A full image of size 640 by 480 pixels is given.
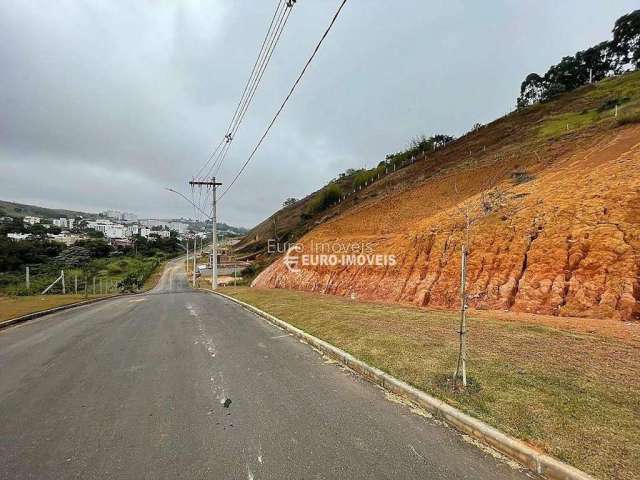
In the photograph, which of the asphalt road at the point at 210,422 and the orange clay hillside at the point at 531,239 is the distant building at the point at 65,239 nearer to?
the orange clay hillside at the point at 531,239

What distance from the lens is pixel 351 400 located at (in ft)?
15.1

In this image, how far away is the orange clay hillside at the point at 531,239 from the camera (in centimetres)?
982

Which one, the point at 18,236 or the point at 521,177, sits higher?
the point at 18,236

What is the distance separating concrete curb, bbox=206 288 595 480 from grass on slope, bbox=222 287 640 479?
0.12 metres

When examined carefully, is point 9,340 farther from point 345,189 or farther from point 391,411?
point 345,189

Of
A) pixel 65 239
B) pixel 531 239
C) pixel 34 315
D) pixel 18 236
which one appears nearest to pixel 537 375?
pixel 531 239

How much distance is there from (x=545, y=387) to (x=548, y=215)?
10.5m

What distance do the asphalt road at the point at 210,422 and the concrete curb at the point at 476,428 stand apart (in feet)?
0.50

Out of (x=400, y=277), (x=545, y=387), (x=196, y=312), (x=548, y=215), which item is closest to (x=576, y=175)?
(x=548, y=215)

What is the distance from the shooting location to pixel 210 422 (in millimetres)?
3916

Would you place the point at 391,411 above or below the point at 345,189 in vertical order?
below

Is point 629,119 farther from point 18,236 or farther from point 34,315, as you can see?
point 18,236

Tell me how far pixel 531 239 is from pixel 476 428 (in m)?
10.9

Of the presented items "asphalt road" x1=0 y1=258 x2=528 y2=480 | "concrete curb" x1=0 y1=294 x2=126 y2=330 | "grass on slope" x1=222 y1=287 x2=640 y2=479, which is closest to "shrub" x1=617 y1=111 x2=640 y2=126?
"grass on slope" x1=222 y1=287 x2=640 y2=479
